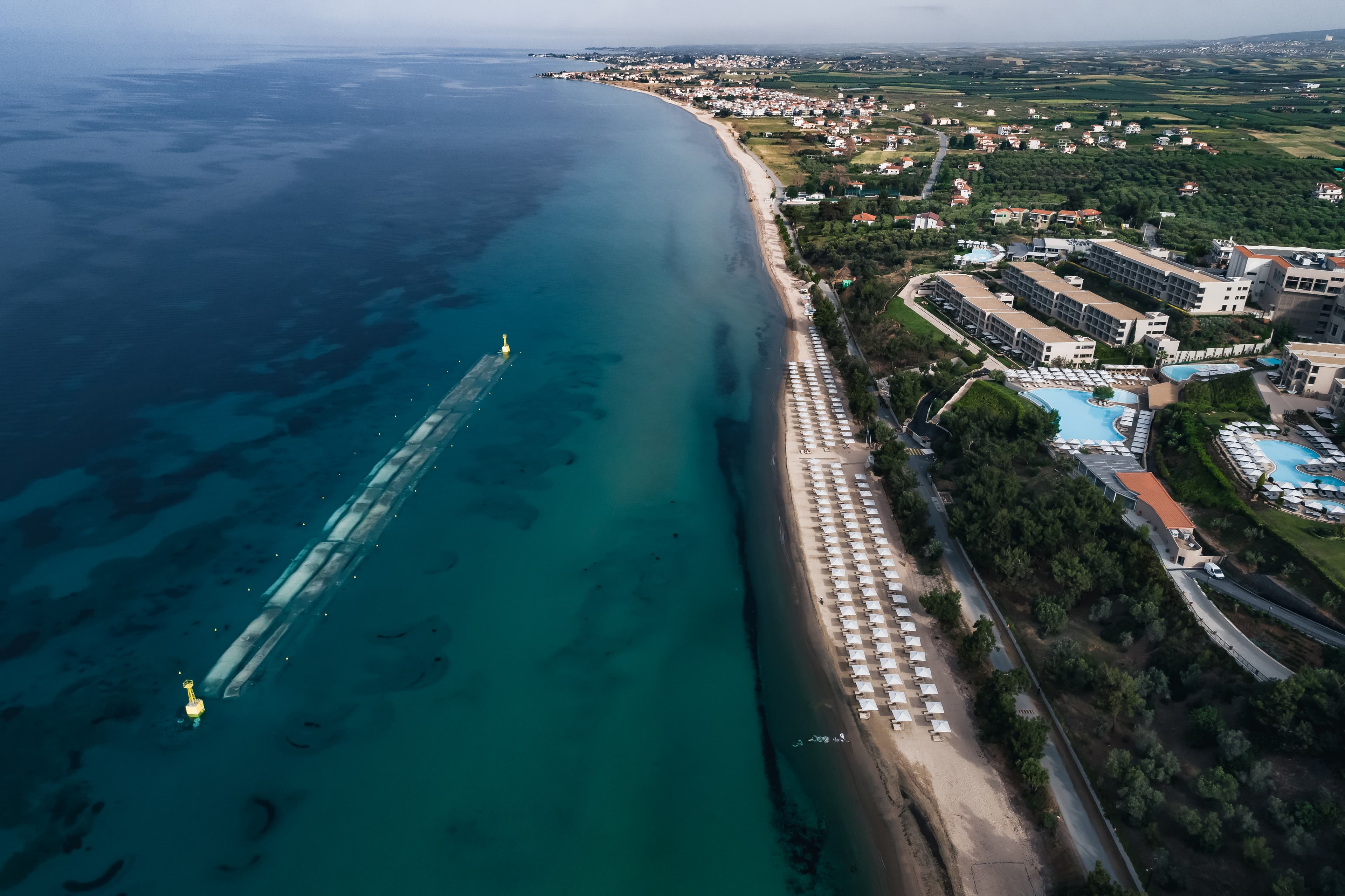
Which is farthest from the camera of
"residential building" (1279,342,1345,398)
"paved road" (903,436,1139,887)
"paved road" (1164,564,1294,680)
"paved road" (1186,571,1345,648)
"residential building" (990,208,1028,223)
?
"residential building" (990,208,1028,223)

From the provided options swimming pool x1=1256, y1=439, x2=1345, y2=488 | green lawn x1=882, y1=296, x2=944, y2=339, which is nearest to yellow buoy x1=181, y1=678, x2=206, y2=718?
swimming pool x1=1256, y1=439, x2=1345, y2=488

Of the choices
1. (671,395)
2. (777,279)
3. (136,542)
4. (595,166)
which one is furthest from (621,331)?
(595,166)

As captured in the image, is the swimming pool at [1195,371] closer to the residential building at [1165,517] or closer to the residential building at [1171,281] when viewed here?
the residential building at [1171,281]

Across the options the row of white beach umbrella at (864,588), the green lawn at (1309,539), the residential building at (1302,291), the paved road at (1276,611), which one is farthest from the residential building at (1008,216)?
the paved road at (1276,611)

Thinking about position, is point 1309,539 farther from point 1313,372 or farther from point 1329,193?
point 1329,193

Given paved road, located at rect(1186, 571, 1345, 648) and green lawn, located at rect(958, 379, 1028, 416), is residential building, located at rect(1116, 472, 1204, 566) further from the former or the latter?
green lawn, located at rect(958, 379, 1028, 416)

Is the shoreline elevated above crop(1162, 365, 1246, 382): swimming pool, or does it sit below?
below
